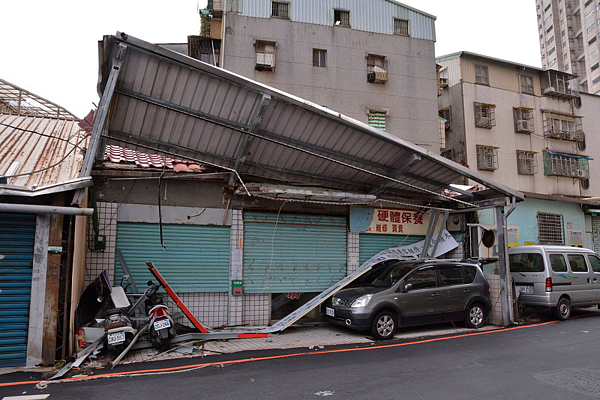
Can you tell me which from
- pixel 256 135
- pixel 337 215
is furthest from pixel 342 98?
pixel 256 135

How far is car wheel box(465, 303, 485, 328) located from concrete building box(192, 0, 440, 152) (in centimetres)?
1031

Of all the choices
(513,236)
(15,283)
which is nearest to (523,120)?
(513,236)

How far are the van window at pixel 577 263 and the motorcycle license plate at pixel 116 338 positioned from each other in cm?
1139

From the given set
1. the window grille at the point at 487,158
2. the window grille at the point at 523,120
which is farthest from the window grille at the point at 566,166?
the window grille at the point at 487,158

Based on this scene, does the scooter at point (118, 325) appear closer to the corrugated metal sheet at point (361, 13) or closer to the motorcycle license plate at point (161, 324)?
the motorcycle license plate at point (161, 324)

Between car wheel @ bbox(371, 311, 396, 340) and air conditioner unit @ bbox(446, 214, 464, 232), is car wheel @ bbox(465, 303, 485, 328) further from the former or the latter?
air conditioner unit @ bbox(446, 214, 464, 232)

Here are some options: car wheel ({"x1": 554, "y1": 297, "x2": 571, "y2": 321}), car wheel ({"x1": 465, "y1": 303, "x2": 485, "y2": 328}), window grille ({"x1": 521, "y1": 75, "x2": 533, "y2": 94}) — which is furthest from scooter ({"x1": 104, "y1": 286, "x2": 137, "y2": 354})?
window grille ({"x1": 521, "y1": 75, "x2": 533, "y2": 94})

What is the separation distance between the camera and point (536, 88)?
1077 inches

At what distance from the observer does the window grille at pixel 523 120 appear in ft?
85.5

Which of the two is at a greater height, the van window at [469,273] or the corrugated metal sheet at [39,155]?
the corrugated metal sheet at [39,155]

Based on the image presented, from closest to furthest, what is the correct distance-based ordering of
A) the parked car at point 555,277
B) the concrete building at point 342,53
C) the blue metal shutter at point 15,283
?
the blue metal shutter at point 15,283
the parked car at point 555,277
the concrete building at point 342,53

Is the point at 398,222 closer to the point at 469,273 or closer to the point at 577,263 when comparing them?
the point at 469,273

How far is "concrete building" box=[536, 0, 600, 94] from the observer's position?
5916 cm

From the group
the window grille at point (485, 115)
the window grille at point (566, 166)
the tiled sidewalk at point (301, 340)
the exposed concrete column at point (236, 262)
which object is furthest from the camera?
the window grille at point (566, 166)
